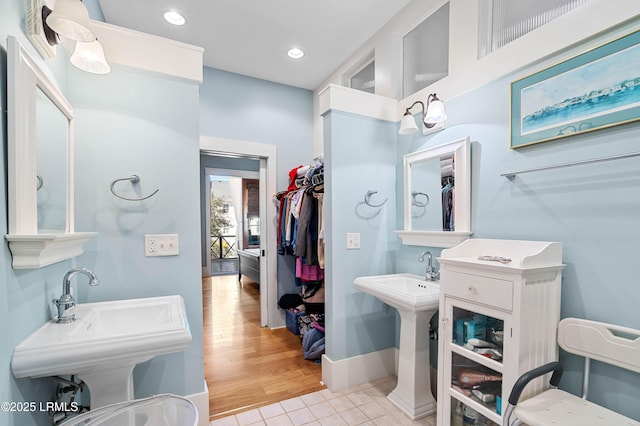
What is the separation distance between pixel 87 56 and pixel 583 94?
90.6 inches

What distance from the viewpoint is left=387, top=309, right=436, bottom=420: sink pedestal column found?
6.46 feet

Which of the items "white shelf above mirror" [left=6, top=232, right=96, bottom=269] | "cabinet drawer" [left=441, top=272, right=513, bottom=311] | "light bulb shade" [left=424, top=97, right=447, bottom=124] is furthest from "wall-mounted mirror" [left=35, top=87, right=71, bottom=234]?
"light bulb shade" [left=424, top=97, right=447, bottom=124]

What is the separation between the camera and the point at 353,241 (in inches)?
93.9

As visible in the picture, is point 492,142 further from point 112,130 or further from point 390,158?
point 112,130

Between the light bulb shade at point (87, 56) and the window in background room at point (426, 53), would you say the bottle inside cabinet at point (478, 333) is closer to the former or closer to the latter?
the window in background room at point (426, 53)

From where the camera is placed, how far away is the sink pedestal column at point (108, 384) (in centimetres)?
120

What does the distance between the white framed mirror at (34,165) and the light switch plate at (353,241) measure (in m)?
1.67

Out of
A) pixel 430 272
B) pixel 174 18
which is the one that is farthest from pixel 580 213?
pixel 174 18

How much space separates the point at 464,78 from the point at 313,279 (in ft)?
7.24

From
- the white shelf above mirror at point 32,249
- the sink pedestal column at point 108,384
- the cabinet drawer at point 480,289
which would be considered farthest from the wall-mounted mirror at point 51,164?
the cabinet drawer at point 480,289

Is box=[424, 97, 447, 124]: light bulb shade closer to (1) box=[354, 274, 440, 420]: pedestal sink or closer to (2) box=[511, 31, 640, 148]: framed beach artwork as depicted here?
(2) box=[511, 31, 640, 148]: framed beach artwork

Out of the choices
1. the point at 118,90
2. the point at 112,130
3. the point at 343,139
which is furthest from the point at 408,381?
the point at 118,90

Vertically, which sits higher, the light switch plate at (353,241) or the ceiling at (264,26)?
the ceiling at (264,26)

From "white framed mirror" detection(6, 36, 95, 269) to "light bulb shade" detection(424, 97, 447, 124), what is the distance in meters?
2.09
